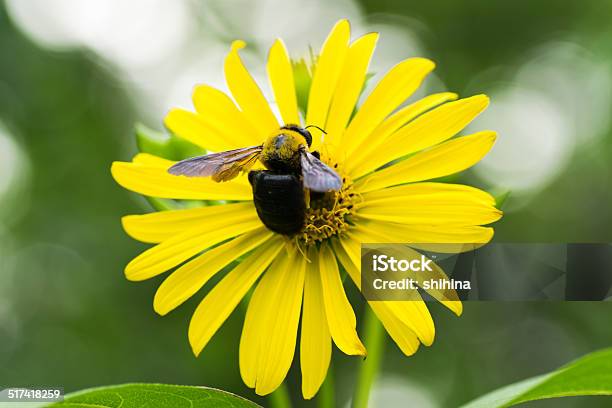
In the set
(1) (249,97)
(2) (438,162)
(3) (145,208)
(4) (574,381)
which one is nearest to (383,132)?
(2) (438,162)

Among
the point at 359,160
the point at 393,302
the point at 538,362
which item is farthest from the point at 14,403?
the point at 538,362

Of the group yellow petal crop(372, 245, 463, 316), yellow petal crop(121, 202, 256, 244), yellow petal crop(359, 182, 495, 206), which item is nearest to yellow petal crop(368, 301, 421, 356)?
yellow petal crop(372, 245, 463, 316)

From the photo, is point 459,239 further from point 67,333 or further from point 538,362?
point 538,362

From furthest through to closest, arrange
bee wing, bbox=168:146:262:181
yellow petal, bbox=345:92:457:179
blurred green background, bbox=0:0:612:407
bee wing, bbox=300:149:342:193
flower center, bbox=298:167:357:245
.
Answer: blurred green background, bbox=0:0:612:407 → flower center, bbox=298:167:357:245 → bee wing, bbox=168:146:262:181 → yellow petal, bbox=345:92:457:179 → bee wing, bbox=300:149:342:193

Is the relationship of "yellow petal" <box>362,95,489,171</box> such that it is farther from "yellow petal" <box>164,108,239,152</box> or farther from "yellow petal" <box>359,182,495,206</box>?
"yellow petal" <box>164,108,239,152</box>

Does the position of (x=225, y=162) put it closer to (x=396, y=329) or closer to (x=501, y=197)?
(x=396, y=329)
